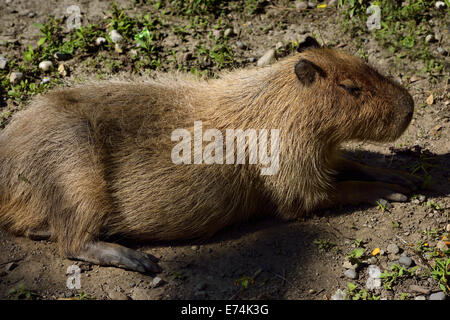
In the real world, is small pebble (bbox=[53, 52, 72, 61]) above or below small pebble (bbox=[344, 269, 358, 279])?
above

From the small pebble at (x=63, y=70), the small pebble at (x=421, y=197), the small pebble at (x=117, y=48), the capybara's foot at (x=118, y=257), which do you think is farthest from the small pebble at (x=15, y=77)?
the small pebble at (x=421, y=197)

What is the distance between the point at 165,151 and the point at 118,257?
810mm

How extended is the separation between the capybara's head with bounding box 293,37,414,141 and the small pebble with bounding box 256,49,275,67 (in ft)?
4.41

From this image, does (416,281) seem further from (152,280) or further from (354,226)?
(152,280)

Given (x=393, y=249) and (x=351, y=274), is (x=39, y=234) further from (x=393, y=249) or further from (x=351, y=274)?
(x=393, y=249)

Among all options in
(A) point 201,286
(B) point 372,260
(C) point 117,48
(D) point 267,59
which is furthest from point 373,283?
(C) point 117,48

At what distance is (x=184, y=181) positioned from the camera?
11.8 ft

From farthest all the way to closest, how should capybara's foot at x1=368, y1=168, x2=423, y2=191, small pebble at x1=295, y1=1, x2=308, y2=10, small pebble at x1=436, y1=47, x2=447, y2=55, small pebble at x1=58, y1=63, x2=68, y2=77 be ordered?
small pebble at x1=295, y1=1, x2=308, y2=10 < small pebble at x1=58, y1=63, x2=68, y2=77 < small pebble at x1=436, y1=47, x2=447, y2=55 < capybara's foot at x1=368, y1=168, x2=423, y2=191

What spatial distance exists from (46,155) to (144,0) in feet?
9.56

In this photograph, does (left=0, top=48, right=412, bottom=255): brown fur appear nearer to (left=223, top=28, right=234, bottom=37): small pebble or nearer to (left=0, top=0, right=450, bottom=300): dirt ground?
(left=0, top=0, right=450, bottom=300): dirt ground

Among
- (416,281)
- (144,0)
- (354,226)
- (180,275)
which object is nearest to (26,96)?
(144,0)

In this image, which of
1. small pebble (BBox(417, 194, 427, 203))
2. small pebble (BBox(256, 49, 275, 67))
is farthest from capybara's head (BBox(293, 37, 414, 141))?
small pebble (BBox(256, 49, 275, 67))

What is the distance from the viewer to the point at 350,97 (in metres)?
3.55

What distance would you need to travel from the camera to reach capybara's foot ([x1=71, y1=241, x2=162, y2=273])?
11.3ft
